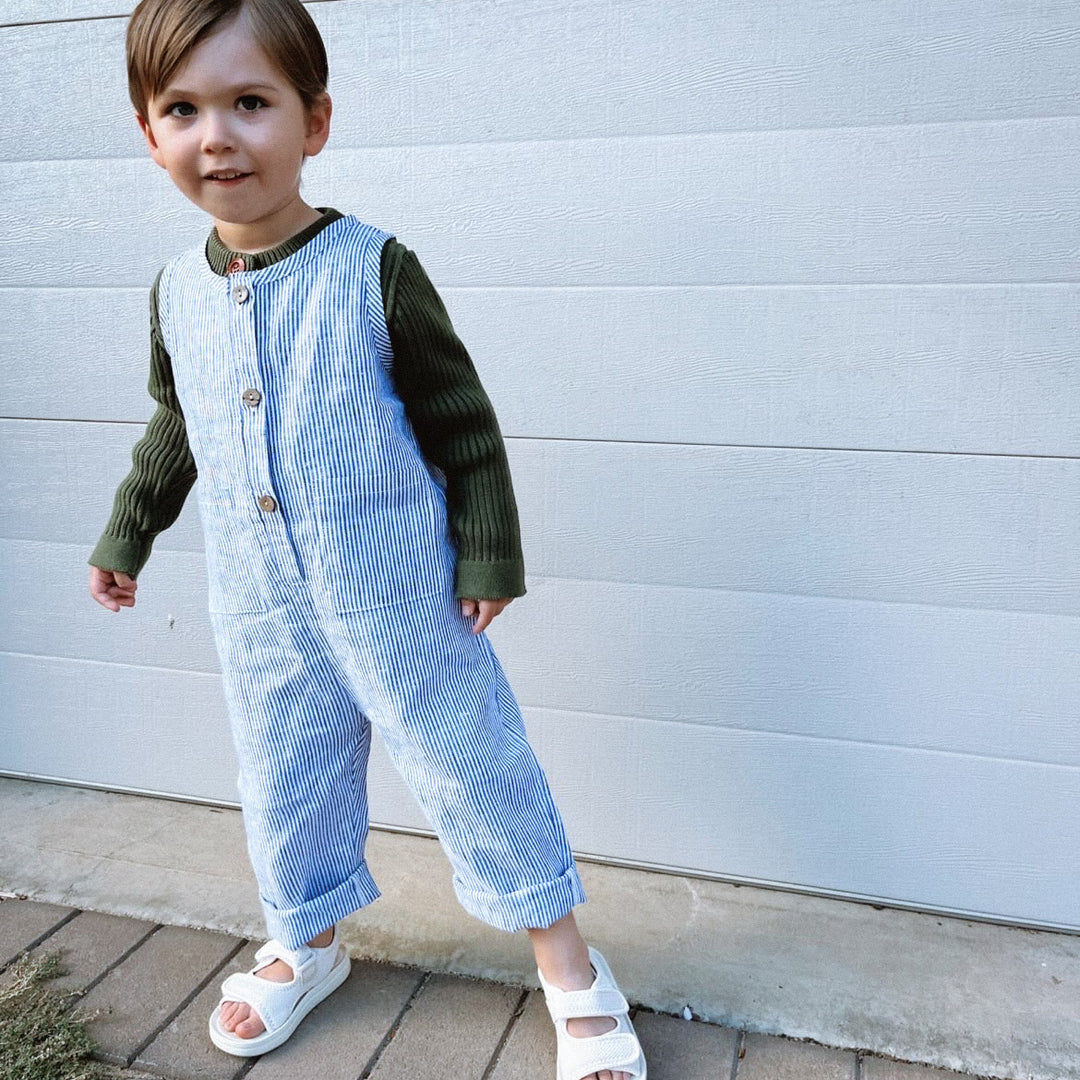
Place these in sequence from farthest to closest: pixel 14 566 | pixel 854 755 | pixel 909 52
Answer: pixel 14 566, pixel 854 755, pixel 909 52

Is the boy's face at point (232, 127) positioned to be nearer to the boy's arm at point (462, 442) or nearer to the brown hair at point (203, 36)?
the brown hair at point (203, 36)

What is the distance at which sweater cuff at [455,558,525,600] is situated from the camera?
4.95 ft

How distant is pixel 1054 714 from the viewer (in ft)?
6.49

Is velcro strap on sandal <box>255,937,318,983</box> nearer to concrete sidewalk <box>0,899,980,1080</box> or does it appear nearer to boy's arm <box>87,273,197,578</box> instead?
concrete sidewalk <box>0,899,980,1080</box>

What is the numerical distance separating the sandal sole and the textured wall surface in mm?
628

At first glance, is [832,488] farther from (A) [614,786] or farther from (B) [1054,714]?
(A) [614,786]

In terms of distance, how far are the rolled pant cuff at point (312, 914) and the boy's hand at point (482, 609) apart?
0.54 m

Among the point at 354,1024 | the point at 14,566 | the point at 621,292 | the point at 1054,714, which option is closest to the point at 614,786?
the point at 354,1024

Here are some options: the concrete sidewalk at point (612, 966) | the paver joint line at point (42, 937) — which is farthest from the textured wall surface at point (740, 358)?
the paver joint line at point (42, 937)

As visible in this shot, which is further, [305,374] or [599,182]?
[599,182]

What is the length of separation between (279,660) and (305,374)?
429 millimetres

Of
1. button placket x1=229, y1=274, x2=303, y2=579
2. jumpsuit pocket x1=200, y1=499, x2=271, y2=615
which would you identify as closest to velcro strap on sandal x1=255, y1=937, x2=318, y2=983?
jumpsuit pocket x1=200, y1=499, x2=271, y2=615

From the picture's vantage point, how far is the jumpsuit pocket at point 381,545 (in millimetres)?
1470

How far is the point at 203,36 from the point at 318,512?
1.95 ft
